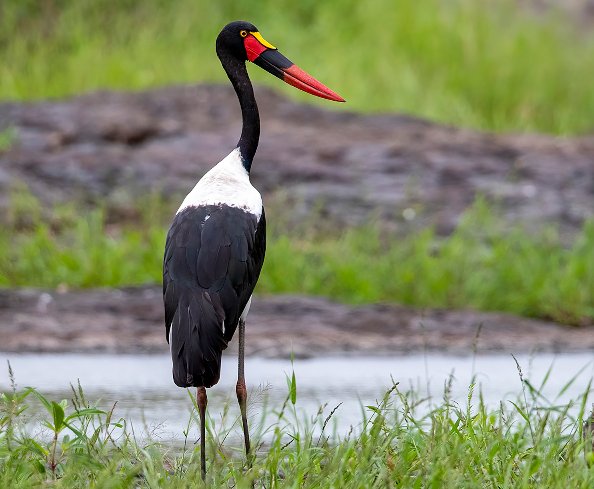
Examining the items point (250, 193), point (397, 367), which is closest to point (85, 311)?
point (397, 367)

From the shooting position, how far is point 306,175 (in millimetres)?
10945

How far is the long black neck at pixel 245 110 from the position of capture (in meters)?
5.15

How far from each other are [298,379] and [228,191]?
7.63 feet

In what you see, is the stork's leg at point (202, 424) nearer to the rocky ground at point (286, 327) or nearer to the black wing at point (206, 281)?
the black wing at point (206, 281)

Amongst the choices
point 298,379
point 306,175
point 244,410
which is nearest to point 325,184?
point 306,175

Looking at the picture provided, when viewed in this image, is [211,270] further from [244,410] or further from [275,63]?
[275,63]

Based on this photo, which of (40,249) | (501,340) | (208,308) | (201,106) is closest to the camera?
(208,308)

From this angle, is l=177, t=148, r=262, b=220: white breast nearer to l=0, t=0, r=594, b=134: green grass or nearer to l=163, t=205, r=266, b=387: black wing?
l=163, t=205, r=266, b=387: black wing

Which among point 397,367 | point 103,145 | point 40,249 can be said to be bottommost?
point 397,367

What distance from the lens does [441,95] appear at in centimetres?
1398

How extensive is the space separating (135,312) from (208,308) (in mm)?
4048

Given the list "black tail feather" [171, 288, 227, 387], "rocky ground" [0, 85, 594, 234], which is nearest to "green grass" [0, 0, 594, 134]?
"rocky ground" [0, 85, 594, 234]

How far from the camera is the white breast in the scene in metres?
4.74

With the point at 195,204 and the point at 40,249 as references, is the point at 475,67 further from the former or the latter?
the point at 195,204
